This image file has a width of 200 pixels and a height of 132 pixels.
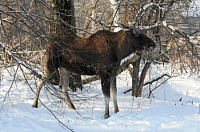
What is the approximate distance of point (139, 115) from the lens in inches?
254

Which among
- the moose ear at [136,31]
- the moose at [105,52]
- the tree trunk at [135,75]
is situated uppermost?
the moose ear at [136,31]

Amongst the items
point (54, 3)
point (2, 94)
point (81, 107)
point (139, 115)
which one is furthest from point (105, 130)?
point (54, 3)

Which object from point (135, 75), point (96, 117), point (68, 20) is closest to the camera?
point (96, 117)

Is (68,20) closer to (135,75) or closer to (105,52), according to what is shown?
(105,52)

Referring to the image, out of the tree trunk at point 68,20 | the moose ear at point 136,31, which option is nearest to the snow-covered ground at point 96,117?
the tree trunk at point 68,20

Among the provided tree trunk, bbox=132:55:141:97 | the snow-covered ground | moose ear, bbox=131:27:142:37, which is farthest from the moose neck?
tree trunk, bbox=132:55:141:97

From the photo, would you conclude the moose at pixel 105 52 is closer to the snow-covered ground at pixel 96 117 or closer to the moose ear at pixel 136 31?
the moose ear at pixel 136 31

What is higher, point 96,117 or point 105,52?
point 105,52

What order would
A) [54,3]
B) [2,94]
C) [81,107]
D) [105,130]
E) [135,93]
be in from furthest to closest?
[135,93], [54,3], [2,94], [81,107], [105,130]

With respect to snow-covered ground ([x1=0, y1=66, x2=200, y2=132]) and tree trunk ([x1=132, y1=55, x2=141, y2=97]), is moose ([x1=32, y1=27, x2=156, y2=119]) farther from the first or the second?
tree trunk ([x1=132, y1=55, x2=141, y2=97])

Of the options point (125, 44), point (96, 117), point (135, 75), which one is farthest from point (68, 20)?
point (96, 117)

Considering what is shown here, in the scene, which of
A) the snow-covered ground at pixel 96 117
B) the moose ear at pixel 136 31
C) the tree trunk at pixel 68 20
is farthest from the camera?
the tree trunk at pixel 68 20

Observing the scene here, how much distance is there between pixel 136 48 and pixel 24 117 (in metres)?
2.96

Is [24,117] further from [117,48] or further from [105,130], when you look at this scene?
[117,48]
